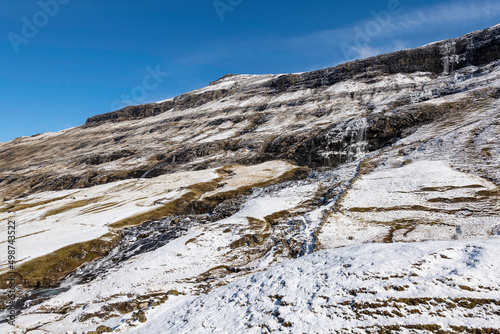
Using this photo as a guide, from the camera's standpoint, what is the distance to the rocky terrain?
51.2 ft

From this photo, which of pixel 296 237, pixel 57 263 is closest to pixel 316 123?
pixel 296 237

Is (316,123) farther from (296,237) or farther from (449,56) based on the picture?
(296,237)

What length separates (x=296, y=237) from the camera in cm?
3806

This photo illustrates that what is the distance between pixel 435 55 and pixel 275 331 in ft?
716

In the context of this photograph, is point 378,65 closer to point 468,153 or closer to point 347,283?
point 468,153

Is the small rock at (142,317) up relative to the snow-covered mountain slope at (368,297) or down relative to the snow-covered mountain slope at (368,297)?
down

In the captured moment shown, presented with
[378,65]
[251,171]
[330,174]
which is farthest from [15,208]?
[378,65]

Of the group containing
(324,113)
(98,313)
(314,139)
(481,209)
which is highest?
(324,113)

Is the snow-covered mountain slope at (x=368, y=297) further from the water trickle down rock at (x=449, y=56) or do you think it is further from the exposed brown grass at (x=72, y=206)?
the water trickle down rock at (x=449, y=56)

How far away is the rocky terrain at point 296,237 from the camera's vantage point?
1562cm

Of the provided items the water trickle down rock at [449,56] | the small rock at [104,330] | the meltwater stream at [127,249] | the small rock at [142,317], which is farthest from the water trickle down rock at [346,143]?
the water trickle down rock at [449,56]

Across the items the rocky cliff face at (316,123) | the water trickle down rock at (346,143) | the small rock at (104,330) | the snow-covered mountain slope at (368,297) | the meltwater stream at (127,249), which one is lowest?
the meltwater stream at (127,249)

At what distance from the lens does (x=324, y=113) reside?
154500mm

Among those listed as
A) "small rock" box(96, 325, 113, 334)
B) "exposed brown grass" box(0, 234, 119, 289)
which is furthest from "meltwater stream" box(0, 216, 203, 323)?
"small rock" box(96, 325, 113, 334)
